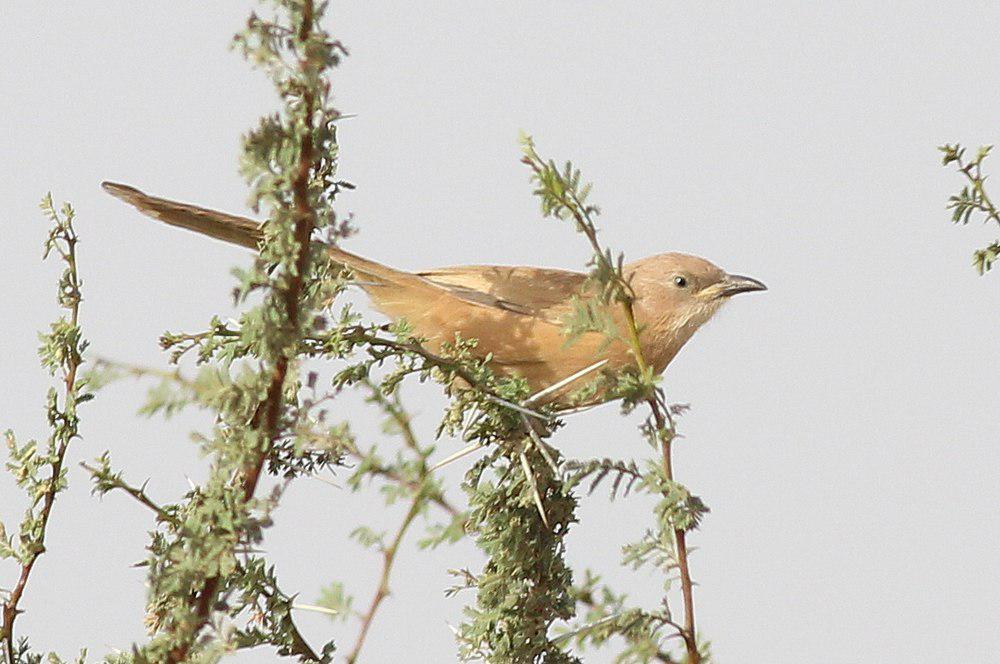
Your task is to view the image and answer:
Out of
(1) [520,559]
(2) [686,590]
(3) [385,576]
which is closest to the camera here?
(3) [385,576]

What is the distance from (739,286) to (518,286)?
535 mm

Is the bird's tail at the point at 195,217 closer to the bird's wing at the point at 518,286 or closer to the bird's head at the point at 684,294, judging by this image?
the bird's wing at the point at 518,286

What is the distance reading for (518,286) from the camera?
2701 mm

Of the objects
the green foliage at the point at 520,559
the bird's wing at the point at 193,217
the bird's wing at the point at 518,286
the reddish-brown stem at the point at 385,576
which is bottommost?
the reddish-brown stem at the point at 385,576

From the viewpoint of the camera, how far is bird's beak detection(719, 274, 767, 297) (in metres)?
2.88

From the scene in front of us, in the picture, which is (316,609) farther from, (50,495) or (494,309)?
(494,309)

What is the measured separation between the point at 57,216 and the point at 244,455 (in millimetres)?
592

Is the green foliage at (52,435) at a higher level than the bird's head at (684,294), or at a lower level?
lower

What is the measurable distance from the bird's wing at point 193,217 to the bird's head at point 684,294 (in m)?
1.01

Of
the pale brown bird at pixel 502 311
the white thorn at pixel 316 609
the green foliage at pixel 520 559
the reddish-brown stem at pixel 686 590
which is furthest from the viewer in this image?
the pale brown bird at pixel 502 311

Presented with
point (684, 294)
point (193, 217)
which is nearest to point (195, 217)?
point (193, 217)

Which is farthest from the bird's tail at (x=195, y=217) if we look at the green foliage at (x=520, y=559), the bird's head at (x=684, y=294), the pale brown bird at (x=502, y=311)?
the bird's head at (x=684, y=294)

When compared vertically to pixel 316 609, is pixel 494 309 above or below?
above

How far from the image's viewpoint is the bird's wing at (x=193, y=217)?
78.7 inches
